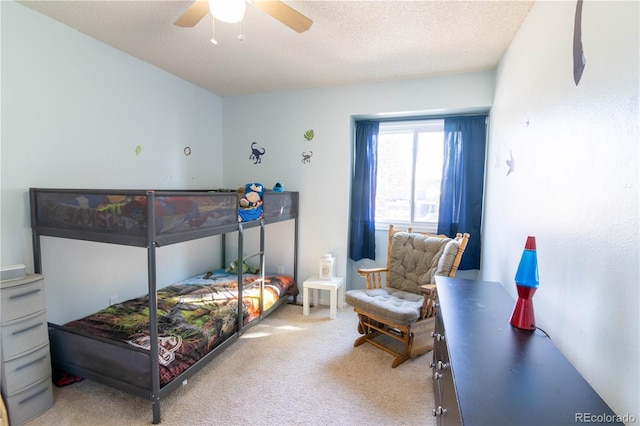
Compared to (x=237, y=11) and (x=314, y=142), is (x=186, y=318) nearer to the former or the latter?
(x=237, y=11)

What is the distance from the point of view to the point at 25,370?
1725mm

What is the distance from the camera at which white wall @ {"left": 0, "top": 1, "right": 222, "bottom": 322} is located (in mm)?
1937

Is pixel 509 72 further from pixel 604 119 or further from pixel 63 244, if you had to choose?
pixel 63 244

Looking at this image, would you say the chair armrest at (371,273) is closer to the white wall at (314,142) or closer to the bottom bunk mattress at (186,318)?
the white wall at (314,142)

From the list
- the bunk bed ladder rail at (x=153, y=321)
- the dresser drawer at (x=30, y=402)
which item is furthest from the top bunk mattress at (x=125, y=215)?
the dresser drawer at (x=30, y=402)

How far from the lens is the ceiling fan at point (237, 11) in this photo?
144cm

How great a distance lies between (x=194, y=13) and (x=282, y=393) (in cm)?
244

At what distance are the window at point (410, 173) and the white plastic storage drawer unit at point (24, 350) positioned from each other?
3114mm

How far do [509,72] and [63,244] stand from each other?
3.69 metres

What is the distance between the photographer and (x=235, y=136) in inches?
151

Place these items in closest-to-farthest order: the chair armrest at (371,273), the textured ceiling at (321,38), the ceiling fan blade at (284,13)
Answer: the ceiling fan blade at (284,13)
the textured ceiling at (321,38)
the chair armrest at (371,273)

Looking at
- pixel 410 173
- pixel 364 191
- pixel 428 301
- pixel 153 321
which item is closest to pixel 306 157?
pixel 364 191

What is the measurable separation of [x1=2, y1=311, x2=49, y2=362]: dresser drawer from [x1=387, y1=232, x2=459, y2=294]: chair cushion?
270cm

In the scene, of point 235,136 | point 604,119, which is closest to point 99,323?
point 235,136
